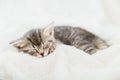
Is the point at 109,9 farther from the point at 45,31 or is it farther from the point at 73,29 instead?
the point at 45,31

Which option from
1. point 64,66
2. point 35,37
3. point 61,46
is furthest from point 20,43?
point 64,66

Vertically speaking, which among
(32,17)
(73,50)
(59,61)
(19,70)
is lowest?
(19,70)

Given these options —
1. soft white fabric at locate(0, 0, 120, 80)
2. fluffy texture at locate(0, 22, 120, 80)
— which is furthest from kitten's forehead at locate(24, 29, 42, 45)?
fluffy texture at locate(0, 22, 120, 80)

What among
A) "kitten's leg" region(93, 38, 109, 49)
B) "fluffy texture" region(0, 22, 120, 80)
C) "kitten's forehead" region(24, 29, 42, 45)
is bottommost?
"fluffy texture" region(0, 22, 120, 80)

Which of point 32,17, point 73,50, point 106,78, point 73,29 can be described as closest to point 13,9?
point 32,17

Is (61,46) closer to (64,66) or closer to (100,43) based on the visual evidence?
(64,66)

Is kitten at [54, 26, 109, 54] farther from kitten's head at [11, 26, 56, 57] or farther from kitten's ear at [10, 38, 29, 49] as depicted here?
kitten's ear at [10, 38, 29, 49]

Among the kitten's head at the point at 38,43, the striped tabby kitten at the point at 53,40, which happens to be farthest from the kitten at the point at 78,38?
the kitten's head at the point at 38,43
